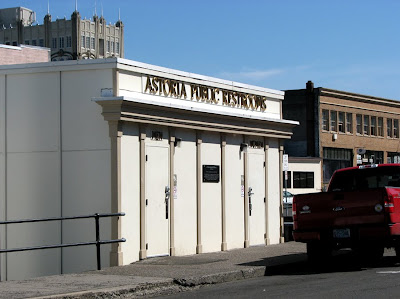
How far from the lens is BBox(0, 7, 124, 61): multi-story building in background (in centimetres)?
14425

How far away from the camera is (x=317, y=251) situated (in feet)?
54.9

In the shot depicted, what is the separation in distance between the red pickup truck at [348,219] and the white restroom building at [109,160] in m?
3.41

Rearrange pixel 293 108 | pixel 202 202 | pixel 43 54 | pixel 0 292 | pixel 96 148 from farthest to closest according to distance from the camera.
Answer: pixel 293 108, pixel 43 54, pixel 202 202, pixel 96 148, pixel 0 292

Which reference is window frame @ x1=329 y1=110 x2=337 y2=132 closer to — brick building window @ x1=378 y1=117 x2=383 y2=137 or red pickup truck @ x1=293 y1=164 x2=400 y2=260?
brick building window @ x1=378 y1=117 x2=383 y2=137

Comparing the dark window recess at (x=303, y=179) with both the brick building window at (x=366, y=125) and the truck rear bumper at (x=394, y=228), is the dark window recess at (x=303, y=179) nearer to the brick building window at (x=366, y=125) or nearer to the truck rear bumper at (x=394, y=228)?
the brick building window at (x=366, y=125)

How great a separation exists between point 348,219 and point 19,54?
1828cm

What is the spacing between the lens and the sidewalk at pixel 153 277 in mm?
12102

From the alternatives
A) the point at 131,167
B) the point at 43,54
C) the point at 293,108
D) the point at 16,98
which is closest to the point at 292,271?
the point at 131,167

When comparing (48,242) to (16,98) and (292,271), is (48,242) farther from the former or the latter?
(292,271)

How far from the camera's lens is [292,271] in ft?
53.5

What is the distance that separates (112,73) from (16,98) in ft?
8.23

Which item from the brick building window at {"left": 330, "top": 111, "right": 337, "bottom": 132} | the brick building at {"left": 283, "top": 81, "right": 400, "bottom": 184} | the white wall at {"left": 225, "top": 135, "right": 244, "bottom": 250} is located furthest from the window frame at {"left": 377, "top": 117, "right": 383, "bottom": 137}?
the white wall at {"left": 225, "top": 135, "right": 244, "bottom": 250}

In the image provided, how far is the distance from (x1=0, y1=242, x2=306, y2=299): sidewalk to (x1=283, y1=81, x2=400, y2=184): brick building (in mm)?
42666

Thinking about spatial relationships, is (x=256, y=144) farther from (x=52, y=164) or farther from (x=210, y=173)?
(x=52, y=164)
